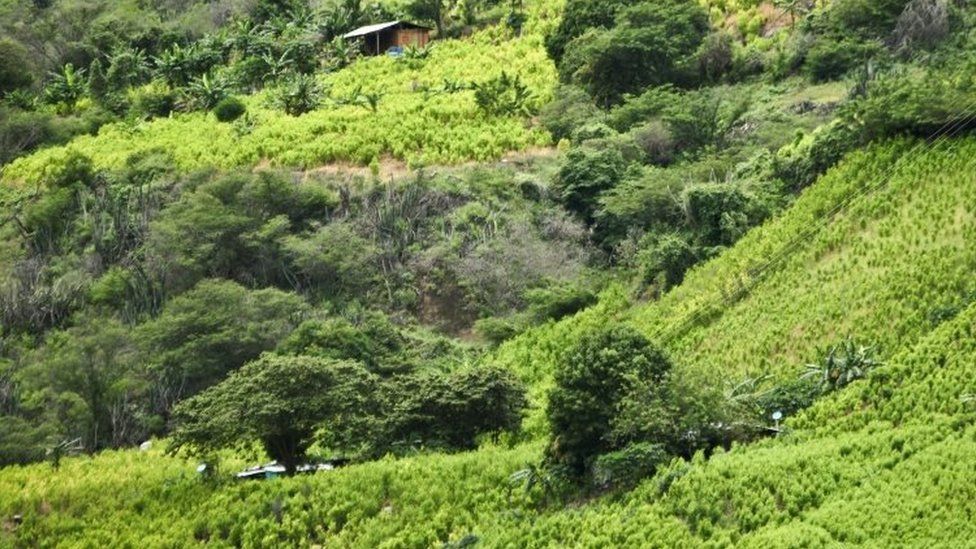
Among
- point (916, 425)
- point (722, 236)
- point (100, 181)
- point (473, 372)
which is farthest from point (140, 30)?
point (916, 425)

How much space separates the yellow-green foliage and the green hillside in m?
14.2

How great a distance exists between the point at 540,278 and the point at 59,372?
1314cm

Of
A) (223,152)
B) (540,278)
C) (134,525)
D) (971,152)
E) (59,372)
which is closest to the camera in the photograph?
(134,525)

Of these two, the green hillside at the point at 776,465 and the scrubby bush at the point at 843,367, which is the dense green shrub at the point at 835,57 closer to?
the green hillside at the point at 776,465

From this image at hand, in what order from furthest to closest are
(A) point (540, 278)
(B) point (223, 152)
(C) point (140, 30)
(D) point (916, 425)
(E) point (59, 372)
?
(C) point (140, 30) → (B) point (223, 152) → (A) point (540, 278) → (E) point (59, 372) → (D) point (916, 425)

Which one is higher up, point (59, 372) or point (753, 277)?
point (753, 277)

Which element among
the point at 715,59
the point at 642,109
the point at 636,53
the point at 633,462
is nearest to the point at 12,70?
the point at 636,53

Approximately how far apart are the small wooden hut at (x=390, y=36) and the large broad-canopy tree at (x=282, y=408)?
32.0 metres

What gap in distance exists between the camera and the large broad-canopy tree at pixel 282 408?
118 feet

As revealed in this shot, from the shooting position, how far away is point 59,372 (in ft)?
143

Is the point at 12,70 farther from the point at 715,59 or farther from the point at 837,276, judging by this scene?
the point at 837,276

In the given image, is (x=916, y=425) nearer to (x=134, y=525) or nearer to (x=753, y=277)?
(x=753, y=277)

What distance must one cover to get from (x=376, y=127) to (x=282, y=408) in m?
23.2

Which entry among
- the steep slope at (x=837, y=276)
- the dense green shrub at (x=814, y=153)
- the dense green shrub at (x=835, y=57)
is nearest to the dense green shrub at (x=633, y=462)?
the steep slope at (x=837, y=276)
